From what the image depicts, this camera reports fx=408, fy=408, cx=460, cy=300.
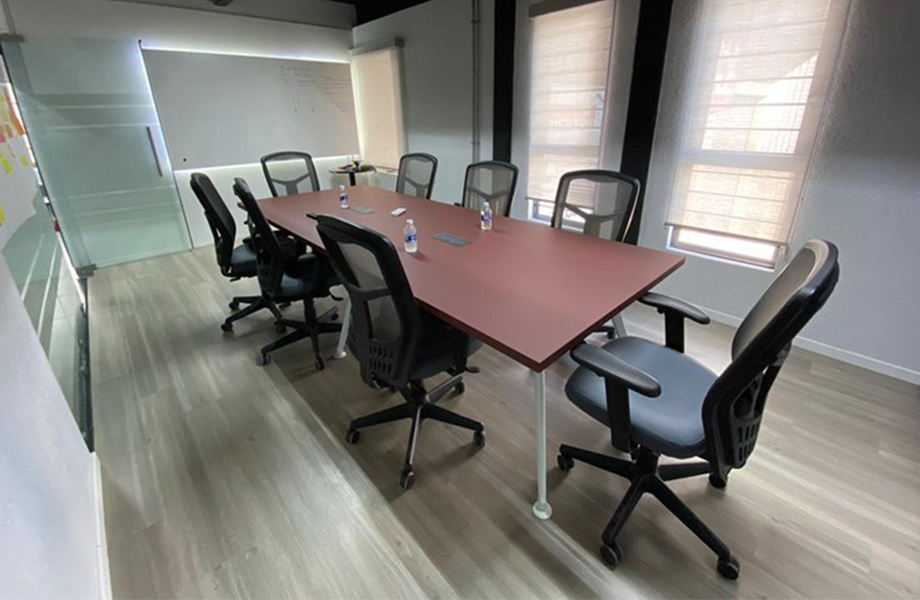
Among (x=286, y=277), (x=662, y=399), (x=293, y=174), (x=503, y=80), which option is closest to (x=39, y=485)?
(x=286, y=277)

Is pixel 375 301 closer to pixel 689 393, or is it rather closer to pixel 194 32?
pixel 689 393

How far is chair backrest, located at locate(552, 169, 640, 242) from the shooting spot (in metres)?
2.29

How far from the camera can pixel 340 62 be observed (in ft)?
17.0

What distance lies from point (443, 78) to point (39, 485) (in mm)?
4294

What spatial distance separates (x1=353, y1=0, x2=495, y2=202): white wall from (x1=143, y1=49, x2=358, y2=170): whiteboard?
2.77ft

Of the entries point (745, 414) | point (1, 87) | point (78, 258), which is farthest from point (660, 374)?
point (78, 258)

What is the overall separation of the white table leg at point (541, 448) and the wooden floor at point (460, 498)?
0.12ft

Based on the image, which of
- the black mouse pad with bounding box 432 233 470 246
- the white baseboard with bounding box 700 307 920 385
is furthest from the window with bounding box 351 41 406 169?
the white baseboard with bounding box 700 307 920 385

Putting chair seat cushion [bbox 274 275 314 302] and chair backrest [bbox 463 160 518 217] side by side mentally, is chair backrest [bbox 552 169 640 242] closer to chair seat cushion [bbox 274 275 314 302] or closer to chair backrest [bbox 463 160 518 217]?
chair backrest [bbox 463 160 518 217]

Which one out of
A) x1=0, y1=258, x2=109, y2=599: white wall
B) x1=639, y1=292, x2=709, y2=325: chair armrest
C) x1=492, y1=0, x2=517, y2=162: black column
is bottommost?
x1=0, y1=258, x2=109, y2=599: white wall

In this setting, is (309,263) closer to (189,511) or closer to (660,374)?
(189,511)

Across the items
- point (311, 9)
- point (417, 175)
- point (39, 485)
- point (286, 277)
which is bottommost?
point (39, 485)

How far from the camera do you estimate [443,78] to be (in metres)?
4.23

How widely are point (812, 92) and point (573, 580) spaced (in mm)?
2682
